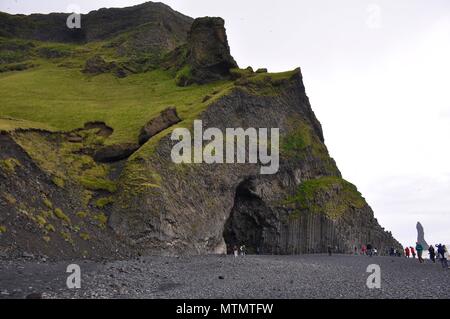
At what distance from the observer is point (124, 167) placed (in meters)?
51.7


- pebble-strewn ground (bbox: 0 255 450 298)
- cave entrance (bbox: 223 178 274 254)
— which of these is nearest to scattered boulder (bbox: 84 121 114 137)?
cave entrance (bbox: 223 178 274 254)

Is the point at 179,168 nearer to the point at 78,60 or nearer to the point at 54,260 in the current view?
the point at 54,260

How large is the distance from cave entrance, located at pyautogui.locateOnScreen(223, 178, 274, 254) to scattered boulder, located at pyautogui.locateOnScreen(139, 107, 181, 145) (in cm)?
1495

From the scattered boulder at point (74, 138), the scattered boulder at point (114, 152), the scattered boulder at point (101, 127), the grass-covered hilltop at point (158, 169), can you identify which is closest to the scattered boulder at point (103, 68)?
the grass-covered hilltop at point (158, 169)

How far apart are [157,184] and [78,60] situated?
255 feet

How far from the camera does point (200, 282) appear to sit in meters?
29.5

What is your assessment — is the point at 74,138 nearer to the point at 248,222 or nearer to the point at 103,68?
the point at 248,222

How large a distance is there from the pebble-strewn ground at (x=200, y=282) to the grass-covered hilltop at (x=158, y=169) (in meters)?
7.17

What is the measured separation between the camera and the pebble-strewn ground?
23500 millimetres

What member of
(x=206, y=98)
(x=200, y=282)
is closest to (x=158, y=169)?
(x=206, y=98)

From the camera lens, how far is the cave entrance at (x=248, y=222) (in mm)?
65812

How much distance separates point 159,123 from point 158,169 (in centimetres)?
981
